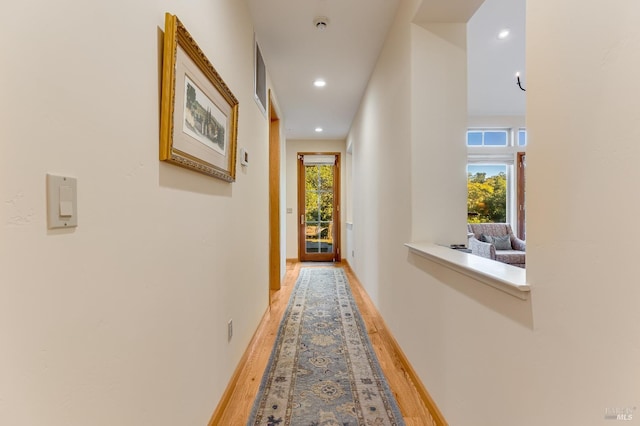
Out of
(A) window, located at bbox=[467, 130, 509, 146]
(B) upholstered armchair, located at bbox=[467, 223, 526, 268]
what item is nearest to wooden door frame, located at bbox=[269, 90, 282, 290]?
(B) upholstered armchair, located at bbox=[467, 223, 526, 268]

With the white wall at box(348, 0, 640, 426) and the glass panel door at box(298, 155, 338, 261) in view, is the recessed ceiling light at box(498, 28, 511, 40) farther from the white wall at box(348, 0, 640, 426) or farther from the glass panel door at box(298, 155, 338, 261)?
the glass panel door at box(298, 155, 338, 261)

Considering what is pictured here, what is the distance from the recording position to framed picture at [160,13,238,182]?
3.39 feet

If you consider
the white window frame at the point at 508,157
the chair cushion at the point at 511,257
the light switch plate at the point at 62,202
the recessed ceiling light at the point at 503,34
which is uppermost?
the recessed ceiling light at the point at 503,34

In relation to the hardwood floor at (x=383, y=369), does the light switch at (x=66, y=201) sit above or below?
above

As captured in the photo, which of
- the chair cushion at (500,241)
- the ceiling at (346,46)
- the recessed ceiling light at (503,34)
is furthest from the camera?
the chair cushion at (500,241)

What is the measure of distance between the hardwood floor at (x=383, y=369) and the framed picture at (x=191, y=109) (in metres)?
1.24

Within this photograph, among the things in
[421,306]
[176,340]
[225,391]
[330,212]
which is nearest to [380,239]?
[421,306]

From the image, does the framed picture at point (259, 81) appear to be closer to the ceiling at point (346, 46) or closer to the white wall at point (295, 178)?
the ceiling at point (346, 46)

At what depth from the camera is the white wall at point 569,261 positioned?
0.65 m

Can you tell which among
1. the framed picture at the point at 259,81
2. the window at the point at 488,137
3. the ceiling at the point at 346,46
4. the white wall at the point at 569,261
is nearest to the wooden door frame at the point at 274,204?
the ceiling at the point at 346,46

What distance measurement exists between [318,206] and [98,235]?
19.5 feet

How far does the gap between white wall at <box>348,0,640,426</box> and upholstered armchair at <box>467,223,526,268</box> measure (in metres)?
4.04

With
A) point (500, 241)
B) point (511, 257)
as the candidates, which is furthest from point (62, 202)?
point (500, 241)

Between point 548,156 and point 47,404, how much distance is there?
1.27m
